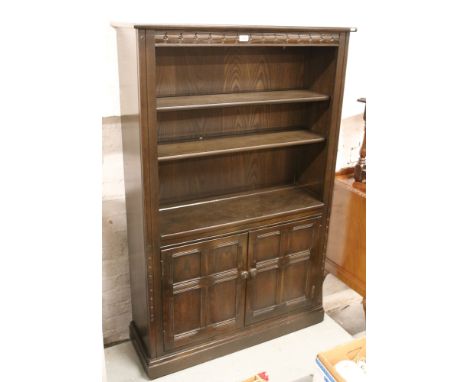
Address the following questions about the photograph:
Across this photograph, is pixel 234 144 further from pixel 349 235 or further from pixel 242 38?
pixel 349 235

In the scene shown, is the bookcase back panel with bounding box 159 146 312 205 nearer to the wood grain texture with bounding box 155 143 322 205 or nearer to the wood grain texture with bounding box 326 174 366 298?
the wood grain texture with bounding box 155 143 322 205

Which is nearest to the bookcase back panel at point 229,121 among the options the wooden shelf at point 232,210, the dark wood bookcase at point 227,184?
the dark wood bookcase at point 227,184

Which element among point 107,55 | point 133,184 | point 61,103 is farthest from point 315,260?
point 61,103

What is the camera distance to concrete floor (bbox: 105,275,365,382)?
2279mm

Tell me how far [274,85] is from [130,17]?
32.7 inches

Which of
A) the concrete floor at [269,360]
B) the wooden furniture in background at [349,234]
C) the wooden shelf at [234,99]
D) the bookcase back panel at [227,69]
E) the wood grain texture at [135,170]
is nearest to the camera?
the wood grain texture at [135,170]

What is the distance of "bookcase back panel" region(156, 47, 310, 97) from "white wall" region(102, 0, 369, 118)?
0.53 ft

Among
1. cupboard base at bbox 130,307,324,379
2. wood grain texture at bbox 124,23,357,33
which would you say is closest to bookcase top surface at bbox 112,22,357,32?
wood grain texture at bbox 124,23,357,33

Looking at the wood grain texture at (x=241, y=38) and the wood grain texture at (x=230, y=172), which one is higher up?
the wood grain texture at (x=241, y=38)

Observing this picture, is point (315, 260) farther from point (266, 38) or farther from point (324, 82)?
point (266, 38)

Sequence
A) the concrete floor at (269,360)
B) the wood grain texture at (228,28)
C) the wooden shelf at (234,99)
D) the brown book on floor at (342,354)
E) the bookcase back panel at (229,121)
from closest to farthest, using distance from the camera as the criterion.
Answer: the brown book on floor at (342,354), the wood grain texture at (228,28), the wooden shelf at (234,99), the bookcase back panel at (229,121), the concrete floor at (269,360)

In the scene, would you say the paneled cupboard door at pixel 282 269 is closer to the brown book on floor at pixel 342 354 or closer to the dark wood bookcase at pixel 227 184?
the dark wood bookcase at pixel 227 184

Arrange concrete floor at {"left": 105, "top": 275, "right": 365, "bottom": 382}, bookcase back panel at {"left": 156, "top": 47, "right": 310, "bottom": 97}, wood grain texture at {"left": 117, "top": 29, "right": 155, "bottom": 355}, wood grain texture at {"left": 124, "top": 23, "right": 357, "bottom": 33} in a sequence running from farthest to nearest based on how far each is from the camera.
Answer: concrete floor at {"left": 105, "top": 275, "right": 365, "bottom": 382}, bookcase back panel at {"left": 156, "top": 47, "right": 310, "bottom": 97}, wood grain texture at {"left": 117, "top": 29, "right": 155, "bottom": 355}, wood grain texture at {"left": 124, "top": 23, "right": 357, "bottom": 33}

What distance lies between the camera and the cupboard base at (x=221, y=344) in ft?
7.39
